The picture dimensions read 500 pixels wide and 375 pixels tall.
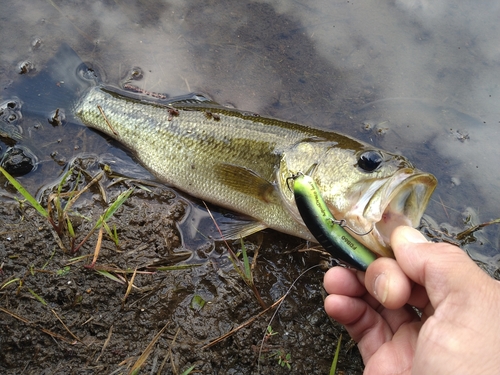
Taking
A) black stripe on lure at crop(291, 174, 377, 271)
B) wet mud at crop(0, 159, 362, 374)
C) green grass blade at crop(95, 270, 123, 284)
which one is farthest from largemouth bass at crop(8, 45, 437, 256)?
green grass blade at crop(95, 270, 123, 284)

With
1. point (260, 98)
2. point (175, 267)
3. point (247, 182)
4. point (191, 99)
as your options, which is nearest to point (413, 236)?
point (247, 182)

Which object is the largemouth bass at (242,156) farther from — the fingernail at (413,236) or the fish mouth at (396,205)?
the fingernail at (413,236)

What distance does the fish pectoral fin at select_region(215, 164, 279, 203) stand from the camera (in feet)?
11.5

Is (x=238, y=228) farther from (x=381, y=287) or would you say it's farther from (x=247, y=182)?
(x=381, y=287)

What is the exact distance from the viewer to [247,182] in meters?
3.55

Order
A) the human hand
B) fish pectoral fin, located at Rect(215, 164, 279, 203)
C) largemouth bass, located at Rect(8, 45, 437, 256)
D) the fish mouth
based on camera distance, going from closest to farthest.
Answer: the human hand, the fish mouth, largemouth bass, located at Rect(8, 45, 437, 256), fish pectoral fin, located at Rect(215, 164, 279, 203)

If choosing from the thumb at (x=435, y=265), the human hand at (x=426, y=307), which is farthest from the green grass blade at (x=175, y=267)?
the thumb at (x=435, y=265)

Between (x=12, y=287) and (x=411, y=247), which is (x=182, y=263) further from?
(x=411, y=247)

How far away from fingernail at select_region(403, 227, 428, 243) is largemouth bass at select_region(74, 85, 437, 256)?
9.6 inches

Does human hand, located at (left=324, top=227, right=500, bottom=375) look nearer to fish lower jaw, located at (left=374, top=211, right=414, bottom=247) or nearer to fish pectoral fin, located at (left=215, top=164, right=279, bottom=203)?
fish lower jaw, located at (left=374, top=211, right=414, bottom=247)

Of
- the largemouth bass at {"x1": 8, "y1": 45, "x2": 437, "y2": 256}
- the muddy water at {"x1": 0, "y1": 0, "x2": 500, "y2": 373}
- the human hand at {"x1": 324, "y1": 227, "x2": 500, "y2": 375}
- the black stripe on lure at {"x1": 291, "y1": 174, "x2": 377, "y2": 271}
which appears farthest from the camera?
the muddy water at {"x1": 0, "y1": 0, "x2": 500, "y2": 373}

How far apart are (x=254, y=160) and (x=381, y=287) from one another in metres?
1.68

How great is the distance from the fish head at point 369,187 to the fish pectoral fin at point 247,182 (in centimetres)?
27

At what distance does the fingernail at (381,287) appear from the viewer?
7.39 ft
